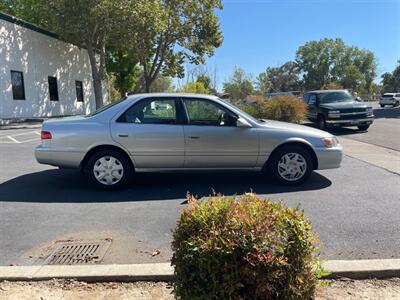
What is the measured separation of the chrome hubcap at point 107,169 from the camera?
6.09 metres

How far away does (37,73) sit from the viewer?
23391 millimetres

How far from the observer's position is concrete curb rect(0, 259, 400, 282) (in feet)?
10.9

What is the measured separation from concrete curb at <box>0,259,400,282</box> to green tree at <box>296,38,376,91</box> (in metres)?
83.1

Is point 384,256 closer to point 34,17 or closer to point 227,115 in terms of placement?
point 227,115

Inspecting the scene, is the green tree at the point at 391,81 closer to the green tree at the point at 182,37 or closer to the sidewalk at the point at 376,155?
the green tree at the point at 182,37

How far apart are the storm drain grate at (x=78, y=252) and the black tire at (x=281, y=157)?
3.17 meters

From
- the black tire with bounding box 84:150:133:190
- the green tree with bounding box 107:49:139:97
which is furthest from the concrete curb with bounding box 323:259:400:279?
the green tree with bounding box 107:49:139:97

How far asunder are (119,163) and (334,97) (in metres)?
13.2

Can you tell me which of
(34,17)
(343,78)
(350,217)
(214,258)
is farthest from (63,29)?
(343,78)

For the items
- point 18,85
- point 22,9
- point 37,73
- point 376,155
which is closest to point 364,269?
point 376,155

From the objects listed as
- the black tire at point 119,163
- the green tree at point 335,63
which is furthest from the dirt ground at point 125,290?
the green tree at point 335,63

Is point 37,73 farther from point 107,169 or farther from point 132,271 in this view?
point 132,271

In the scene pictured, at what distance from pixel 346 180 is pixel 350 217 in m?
2.13

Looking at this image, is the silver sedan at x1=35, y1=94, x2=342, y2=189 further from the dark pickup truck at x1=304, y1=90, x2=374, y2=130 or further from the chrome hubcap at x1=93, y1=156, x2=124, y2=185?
the dark pickup truck at x1=304, y1=90, x2=374, y2=130
